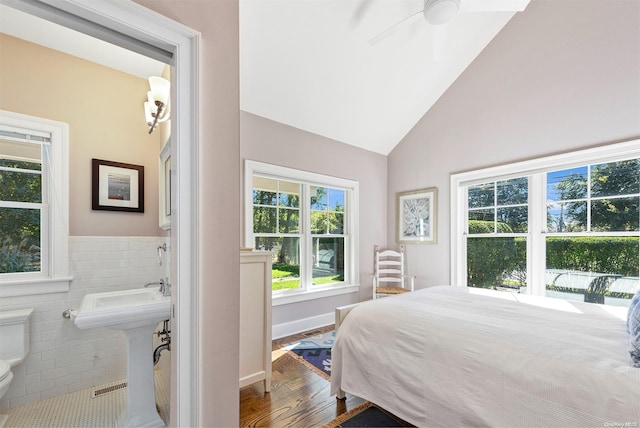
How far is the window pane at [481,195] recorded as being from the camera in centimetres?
346

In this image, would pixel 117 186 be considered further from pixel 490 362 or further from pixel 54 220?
pixel 490 362

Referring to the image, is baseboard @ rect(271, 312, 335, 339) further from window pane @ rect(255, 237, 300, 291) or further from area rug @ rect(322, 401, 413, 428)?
area rug @ rect(322, 401, 413, 428)

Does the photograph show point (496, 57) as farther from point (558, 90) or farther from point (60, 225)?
point (60, 225)

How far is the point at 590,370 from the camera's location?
1.14m

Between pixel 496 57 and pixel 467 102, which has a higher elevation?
pixel 496 57

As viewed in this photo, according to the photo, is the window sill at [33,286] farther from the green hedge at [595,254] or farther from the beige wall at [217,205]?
the green hedge at [595,254]

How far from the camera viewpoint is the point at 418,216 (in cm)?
401

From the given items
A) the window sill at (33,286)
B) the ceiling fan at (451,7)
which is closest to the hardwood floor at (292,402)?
the window sill at (33,286)

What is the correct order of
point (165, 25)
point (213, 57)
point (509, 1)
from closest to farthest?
point (165, 25), point (213, 57), point (509, 1)

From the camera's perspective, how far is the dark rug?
97.4 inches

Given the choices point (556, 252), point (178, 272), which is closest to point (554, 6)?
point (556, 252)

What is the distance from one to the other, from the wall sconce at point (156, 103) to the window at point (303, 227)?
1.22 meters

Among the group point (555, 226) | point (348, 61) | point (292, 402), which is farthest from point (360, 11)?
point (292, 402)

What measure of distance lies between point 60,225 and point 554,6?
4.53 meters
